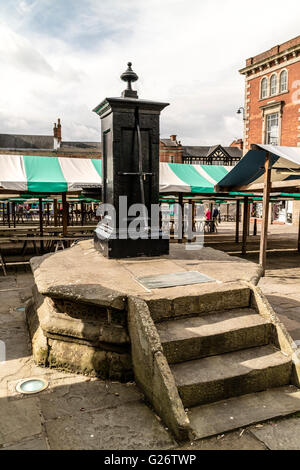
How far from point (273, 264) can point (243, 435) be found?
766 cm

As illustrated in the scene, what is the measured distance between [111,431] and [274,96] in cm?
2586

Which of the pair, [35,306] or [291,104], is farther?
[291,104]

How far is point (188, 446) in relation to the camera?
2258mm

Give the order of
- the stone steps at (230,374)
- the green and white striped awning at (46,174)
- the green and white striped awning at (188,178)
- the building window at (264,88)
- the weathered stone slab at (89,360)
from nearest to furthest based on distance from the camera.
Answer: the stone steps at (230,374) → the weathered stone slab at (89,360) → the green and white striped awning at (46,174) → the green and white striped awning at (188,178) → the building window at (264,88)

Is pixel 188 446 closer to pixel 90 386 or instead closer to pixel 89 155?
pixel 90 386

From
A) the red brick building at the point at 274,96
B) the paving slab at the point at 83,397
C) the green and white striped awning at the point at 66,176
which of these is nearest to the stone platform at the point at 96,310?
the paving slab at the point at 83,397

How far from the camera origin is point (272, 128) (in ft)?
79.4

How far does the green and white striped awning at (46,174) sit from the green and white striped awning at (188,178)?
1982 mm

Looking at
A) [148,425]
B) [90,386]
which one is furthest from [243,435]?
[90,386]

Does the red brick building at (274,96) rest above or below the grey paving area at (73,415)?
above

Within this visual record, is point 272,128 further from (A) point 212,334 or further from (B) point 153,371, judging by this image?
(B) point 153,371

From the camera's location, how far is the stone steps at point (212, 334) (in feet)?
9.50

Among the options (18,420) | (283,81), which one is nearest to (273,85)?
(283,81)

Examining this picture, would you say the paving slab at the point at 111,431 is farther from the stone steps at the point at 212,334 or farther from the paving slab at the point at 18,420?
the stone steps at the point at 212,334
